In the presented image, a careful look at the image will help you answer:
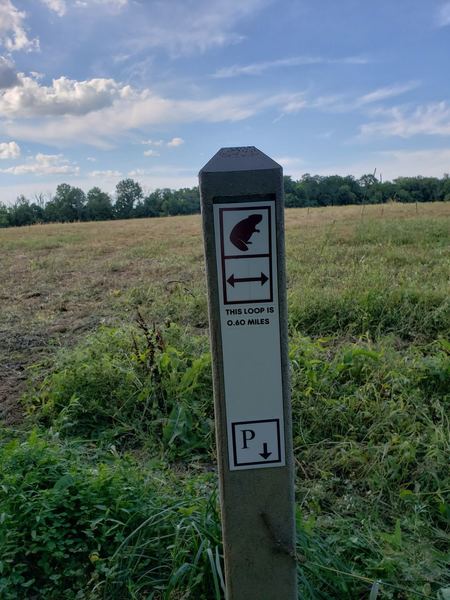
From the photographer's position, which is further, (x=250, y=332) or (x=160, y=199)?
(x=160, y=199)

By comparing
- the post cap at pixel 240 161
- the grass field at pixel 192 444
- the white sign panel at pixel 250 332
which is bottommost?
the grass field at pixel 192 444

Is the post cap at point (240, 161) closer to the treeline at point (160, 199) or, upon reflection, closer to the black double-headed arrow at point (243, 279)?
the black double-headed arrow at point (243, 279)

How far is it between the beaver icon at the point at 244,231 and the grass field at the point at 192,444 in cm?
106

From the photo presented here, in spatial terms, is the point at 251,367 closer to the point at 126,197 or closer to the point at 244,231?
the point at 244,231

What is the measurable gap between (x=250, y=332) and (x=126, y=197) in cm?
→ 4898

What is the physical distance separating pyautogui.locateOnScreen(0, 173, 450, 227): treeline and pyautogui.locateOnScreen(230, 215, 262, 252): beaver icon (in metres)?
15.0

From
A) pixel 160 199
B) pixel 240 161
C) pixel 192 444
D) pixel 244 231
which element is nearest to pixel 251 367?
pixel 244 231

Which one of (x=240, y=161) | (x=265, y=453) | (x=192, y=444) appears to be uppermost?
(x=240, y=161)

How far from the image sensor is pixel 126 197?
48.2 metres

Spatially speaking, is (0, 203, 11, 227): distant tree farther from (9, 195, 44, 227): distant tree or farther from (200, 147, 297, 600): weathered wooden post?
(200, 147, 297, 600): weathered wooden post

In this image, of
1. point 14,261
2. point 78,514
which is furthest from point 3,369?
point 14,261

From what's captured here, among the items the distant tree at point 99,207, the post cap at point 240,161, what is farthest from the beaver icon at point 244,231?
the distant tree at point 99,207

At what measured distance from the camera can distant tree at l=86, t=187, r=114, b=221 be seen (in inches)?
A: 1736

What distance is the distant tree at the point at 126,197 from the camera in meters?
44.7
